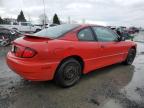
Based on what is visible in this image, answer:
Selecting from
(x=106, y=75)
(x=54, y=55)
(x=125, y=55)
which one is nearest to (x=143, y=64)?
(x=125, y=55)

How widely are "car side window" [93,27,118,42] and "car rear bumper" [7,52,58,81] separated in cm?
173

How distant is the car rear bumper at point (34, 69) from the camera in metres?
3.46

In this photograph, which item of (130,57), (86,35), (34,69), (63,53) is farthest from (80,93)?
(130,57)

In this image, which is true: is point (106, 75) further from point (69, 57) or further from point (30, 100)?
point (30, 100)

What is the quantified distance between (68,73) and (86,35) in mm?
1120

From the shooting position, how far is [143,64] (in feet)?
21.8

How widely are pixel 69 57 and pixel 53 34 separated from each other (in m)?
0.70

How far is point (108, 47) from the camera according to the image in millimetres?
5012

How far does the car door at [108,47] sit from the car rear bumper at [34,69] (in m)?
1.67

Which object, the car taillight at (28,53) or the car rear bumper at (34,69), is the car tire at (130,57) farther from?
the car taillight at (28,53)

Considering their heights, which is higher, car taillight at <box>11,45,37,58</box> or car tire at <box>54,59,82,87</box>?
car taillight at <box>11,45,37,58</box>

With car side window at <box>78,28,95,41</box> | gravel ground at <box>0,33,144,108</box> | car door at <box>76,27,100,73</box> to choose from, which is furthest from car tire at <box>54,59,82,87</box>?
car side window at <box>78,28,95,41</box>

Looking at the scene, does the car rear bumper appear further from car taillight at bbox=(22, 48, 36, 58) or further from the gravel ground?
the gravel ground

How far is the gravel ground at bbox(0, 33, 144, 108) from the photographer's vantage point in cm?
333
